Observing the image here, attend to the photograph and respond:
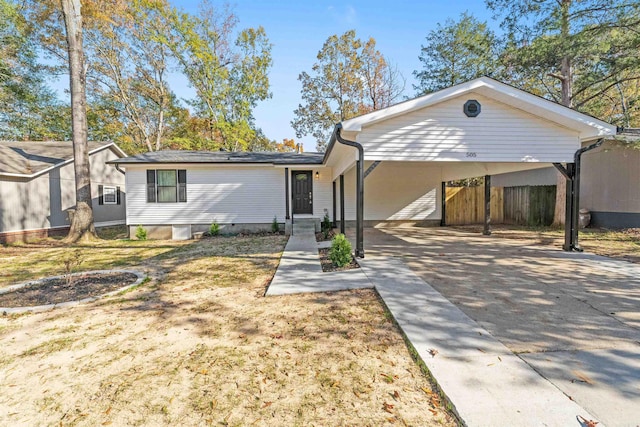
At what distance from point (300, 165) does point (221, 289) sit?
7.07 metres

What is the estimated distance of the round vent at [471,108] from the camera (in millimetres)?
6371

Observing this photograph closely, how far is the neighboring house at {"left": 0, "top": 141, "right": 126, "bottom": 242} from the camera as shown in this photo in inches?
414

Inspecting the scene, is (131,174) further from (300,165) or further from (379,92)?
(379,92)

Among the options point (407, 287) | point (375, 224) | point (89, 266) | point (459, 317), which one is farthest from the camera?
point (375, 224)

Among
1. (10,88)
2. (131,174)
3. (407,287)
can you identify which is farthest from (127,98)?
(407,287)

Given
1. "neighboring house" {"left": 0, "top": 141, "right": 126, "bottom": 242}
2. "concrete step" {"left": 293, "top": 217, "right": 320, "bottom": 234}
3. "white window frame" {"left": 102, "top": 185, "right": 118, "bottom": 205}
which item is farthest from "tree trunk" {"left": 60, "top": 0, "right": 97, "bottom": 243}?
"concrete step" {"left": 293, "top": 217, "right": 320, "bottom": 234}

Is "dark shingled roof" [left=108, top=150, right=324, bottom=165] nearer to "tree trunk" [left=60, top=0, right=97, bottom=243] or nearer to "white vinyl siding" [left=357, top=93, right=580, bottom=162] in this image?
"tree trunk" [left=60, top=0, right=97, bottom=243]

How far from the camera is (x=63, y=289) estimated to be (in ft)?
15.9

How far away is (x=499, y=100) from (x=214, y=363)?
285 inches

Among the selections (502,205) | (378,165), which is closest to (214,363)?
(378,165)

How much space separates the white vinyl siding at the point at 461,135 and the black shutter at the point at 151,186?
912cm

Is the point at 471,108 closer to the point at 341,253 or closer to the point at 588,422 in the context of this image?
the point at 341,253

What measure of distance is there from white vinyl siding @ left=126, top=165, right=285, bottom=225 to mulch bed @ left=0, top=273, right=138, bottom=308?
244 inches

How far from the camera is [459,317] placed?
339 centimetres
